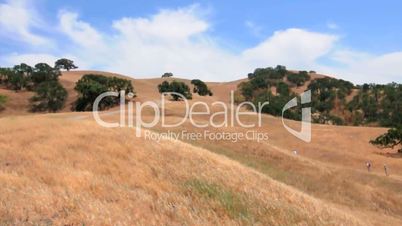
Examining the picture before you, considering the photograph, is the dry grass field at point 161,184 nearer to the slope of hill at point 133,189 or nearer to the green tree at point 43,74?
the slope of hill at point 133,189

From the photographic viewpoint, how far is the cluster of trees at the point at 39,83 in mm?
89625

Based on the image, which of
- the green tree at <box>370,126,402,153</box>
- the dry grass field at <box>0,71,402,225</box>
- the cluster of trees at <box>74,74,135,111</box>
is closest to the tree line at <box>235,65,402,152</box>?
the green tree at <box>370,126,402,153</box>

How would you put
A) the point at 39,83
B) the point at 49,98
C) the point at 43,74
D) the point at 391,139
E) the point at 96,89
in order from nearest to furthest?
the point at 391,139, the point at 96,89, the point at 49,98, the point at 39,83, the point at 43,74

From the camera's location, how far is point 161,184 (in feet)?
49.6

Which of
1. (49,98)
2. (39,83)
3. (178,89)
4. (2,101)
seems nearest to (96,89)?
(49,98)

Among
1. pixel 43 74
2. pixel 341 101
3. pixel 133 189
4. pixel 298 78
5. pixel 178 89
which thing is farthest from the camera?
pixel 298 78

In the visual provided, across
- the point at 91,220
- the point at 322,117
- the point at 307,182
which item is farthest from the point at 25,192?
the point at 322,117

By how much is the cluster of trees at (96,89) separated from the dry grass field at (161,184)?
49.2 metres

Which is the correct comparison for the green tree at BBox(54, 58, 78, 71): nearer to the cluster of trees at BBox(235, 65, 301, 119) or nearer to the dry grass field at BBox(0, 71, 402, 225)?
the cluster of trees at BBox(235, 65, 301, 119)

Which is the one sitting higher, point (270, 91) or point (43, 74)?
point (43, 74)

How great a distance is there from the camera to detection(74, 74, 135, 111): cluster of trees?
272 feet

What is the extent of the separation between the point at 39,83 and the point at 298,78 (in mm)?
77256

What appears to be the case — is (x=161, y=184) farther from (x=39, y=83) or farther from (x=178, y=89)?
(x=39, y=83)

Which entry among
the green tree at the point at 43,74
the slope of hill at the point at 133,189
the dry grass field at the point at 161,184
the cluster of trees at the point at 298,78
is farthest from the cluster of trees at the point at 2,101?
the cluster of trees at the point at 298,78
